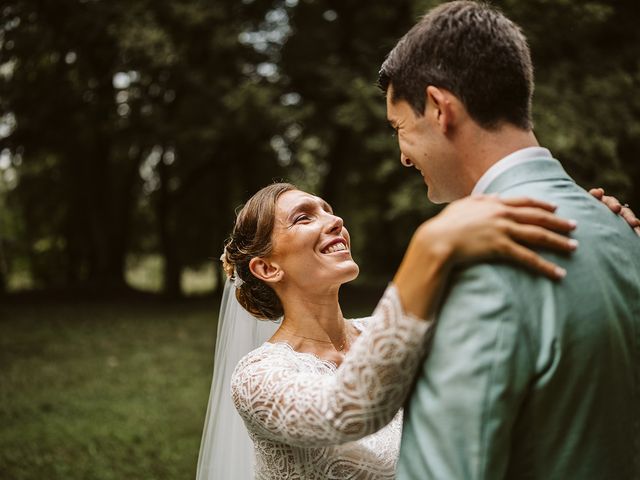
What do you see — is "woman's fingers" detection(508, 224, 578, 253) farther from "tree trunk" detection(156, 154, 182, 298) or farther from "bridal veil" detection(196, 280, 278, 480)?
"tree trunk" detection(156, 154, 182, 298)

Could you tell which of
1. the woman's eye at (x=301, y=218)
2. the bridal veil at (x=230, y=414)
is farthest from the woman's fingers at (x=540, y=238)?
the bridal veil at (x=230, y=414)

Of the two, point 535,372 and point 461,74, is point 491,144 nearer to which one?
point 461,74

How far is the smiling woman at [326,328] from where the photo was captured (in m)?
1.31

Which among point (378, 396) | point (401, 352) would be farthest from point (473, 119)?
point (378, 396)

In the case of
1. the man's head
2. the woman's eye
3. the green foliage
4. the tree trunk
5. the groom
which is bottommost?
the tree trunk

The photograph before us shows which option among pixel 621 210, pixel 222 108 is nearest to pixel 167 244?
pixel 222 108

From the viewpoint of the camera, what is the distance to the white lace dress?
1393mm

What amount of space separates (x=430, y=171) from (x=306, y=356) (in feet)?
3.29

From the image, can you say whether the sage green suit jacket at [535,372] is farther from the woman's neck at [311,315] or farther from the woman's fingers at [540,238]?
the woman's neck at [311,315]

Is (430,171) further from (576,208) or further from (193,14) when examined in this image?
(193,14)

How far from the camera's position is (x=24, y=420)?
679 cm

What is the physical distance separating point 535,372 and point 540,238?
27cm

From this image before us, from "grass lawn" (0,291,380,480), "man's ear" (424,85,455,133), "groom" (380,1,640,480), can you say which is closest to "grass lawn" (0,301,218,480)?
"grass lawn" (0,291,380,480)

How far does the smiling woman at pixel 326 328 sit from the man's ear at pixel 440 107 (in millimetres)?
218
